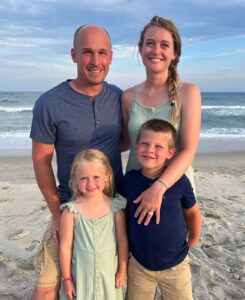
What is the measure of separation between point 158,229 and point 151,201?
218mm

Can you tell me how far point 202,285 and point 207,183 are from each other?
3.94 metres

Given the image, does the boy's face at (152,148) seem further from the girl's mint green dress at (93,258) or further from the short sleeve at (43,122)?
the short sleeve at (43,122)

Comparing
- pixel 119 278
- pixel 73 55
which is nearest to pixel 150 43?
pixel 73 55

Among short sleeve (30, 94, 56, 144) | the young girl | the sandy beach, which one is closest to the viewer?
the young girl

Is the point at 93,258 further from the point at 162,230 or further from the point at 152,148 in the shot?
the point at 152,148

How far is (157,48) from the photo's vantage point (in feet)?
8.80

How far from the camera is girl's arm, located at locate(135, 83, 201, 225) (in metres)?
2.45

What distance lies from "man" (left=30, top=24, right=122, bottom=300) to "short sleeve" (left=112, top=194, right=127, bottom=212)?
0.32m

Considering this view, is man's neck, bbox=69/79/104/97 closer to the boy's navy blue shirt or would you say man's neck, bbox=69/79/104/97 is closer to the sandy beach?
the boy's navy blue shirt

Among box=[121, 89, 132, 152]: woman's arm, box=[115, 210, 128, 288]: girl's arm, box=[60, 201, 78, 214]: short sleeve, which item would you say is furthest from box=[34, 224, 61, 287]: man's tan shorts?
box=[121, 89, 132, 152]: woman's arm

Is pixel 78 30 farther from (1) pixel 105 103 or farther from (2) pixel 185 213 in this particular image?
(2) pixel 185 213

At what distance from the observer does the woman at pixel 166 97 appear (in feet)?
8.72

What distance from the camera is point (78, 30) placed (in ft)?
9.06

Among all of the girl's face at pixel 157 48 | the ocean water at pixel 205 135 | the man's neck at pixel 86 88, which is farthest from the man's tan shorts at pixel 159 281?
the ocean water at pixel 205 135
